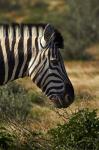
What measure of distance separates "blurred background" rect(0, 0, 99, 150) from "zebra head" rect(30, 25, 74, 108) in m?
0.23

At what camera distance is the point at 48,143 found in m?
8.65

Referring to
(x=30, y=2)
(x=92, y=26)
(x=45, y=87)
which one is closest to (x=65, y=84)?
(x=45, y=87)

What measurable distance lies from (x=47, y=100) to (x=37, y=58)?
3.12 m

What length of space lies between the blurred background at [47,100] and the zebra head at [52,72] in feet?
0.76

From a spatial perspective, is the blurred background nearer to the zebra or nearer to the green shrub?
the green shrub

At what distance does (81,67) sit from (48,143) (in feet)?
46.0

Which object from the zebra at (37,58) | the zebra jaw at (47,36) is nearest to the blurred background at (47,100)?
the zebra at (37,58)

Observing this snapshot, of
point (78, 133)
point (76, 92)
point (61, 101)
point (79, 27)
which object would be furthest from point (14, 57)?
point (79, 27)

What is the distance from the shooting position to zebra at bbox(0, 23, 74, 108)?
8.16 meters

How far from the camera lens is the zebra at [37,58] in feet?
26.8

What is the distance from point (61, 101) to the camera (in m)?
8.25

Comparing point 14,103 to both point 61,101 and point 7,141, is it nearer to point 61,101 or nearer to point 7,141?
point 7,141

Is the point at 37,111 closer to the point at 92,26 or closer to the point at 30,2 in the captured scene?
the point at 92,26

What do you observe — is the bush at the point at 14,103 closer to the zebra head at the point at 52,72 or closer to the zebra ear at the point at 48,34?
the zebra head at the point at 52,72
